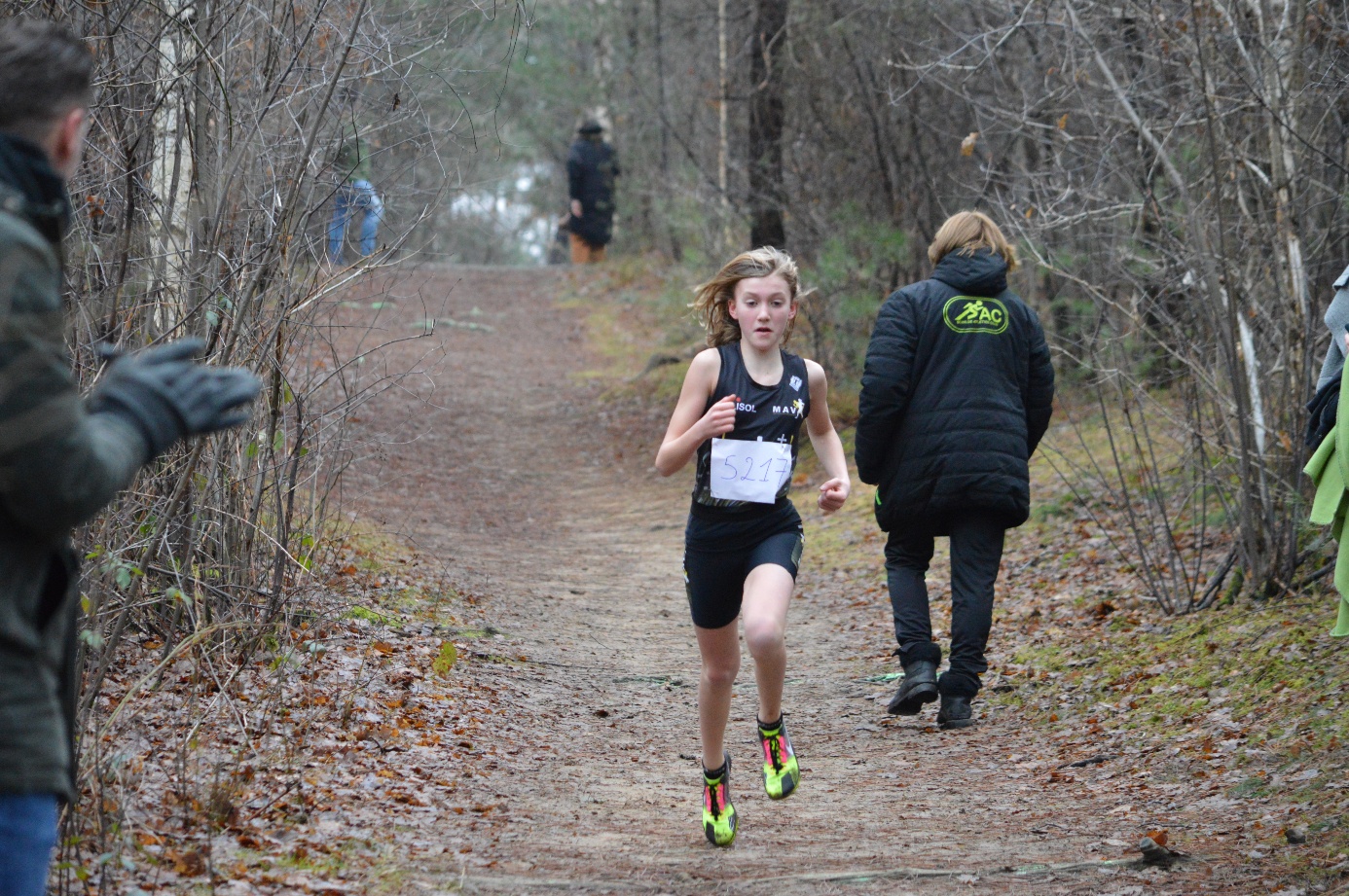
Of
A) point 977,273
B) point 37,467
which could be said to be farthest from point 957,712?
point 37,467

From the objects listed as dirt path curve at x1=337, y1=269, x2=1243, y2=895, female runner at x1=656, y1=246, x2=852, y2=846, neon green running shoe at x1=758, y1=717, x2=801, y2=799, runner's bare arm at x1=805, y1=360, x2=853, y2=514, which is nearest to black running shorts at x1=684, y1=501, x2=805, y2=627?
female runner at x1=656, y1=246, x2=852, y2=846

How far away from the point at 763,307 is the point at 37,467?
118 inches

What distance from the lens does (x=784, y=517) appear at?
15.5 ft

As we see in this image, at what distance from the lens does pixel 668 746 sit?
6.48 metres

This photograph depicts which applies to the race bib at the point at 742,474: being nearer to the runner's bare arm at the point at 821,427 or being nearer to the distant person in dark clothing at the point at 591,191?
the runner's bare arm at the point at 821,427

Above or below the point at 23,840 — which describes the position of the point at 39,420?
above

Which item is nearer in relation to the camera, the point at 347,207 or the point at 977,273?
the point at 347,207

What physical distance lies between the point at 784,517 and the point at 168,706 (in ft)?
8.86

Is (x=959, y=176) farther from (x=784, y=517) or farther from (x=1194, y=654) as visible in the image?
(x=784, y=517)

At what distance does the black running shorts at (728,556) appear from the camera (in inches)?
184

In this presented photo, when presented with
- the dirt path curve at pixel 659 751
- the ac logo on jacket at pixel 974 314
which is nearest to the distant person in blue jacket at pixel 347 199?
the dirt path curve at pixel 659 751

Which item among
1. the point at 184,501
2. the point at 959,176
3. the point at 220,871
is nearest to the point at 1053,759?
the point at 220,871

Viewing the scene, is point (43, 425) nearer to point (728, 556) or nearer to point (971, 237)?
point (728, 556)

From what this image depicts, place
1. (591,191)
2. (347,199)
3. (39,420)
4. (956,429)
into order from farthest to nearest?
(591,191)
(347,199)
(956,429)
(39,420)
